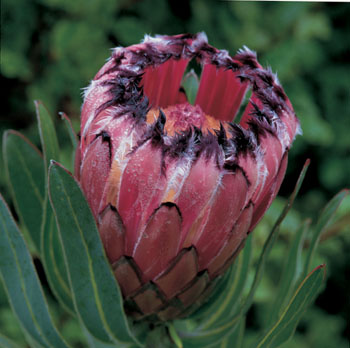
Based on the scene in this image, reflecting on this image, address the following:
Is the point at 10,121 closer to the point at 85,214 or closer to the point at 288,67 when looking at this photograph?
the point at 288,67

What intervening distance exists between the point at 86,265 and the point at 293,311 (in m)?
0.32

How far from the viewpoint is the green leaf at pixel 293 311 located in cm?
69

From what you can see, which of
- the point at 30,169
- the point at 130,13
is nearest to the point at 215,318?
the point at 30,169

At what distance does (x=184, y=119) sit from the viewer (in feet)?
2.30

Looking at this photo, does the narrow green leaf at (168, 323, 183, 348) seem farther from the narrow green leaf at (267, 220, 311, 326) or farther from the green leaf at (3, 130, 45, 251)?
the green leaf at (3, 130, 45, 251)

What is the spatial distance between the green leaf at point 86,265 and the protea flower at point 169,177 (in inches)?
0.7

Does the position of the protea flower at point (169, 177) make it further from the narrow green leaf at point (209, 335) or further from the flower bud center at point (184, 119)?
the narrow green leaf at point (209, 335)

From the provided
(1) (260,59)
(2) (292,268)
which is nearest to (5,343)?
(2) (292,268)

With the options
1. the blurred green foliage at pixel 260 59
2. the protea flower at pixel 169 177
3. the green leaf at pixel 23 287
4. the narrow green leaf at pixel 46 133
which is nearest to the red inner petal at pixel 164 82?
the protea flower at pixel 169 177

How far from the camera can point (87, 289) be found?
69 centimetres

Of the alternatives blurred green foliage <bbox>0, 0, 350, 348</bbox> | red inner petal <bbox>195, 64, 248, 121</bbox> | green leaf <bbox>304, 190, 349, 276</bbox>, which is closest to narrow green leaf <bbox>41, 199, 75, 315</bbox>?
red inner petal <bbox>195, 64, 248, 121</bbox>

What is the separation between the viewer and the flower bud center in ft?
2.25

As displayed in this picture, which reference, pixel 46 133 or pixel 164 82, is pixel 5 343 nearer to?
pixel 46 133

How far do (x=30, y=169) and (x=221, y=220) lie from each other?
1.41 ft
